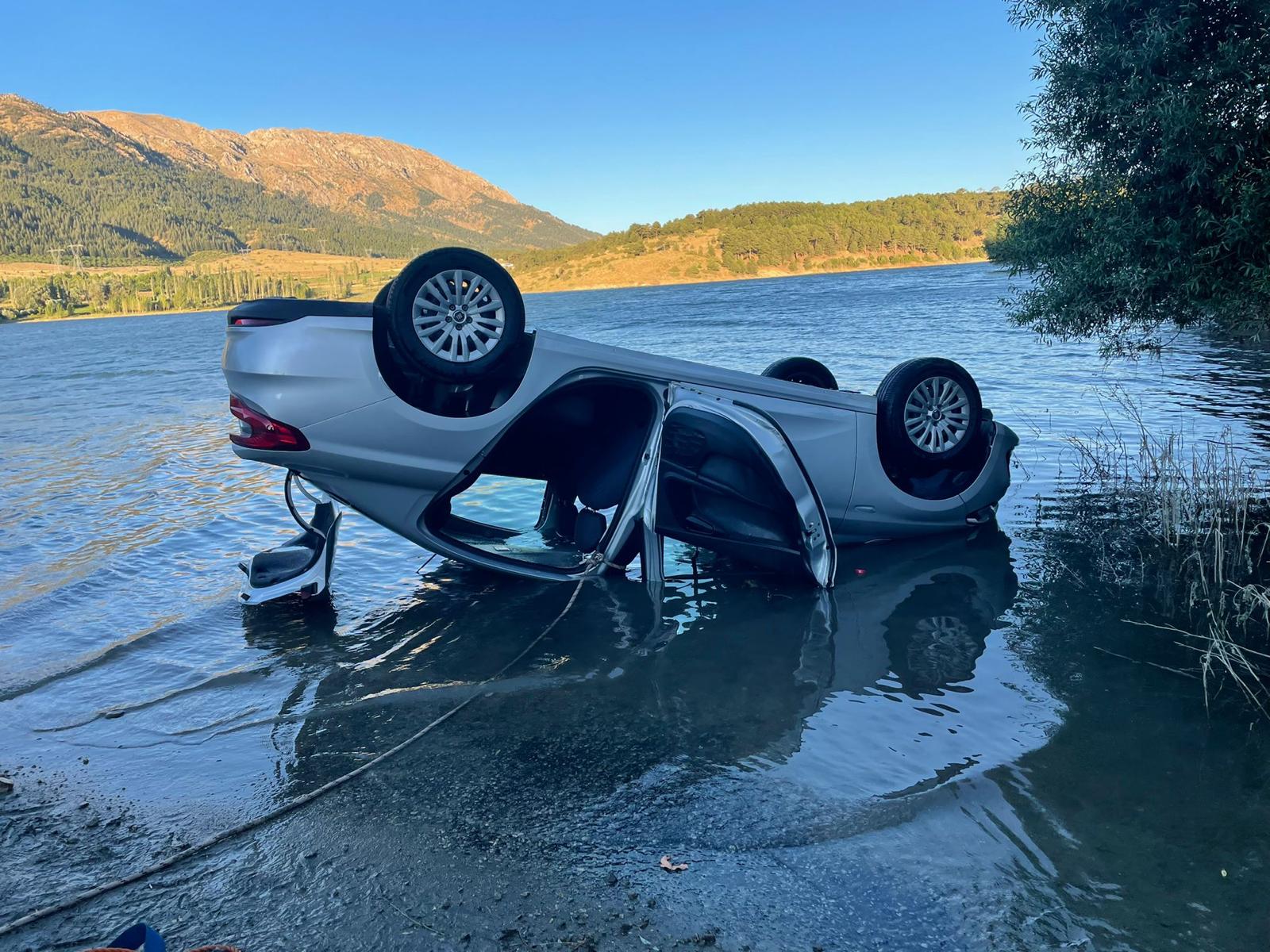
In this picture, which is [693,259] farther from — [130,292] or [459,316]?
[459,316]

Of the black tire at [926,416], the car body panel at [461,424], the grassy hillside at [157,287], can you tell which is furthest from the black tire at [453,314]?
the grassy hillside at [157,287]

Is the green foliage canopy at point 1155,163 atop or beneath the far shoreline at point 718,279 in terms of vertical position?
beneath

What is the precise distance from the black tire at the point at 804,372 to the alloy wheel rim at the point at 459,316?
3822mm

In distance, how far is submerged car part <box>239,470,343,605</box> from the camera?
659cm

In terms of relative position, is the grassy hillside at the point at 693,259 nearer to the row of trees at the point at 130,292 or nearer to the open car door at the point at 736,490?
the row of trees at the point at 130,292

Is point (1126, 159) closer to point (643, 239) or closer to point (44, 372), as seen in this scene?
point (44, 372)

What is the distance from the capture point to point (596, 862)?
11.8 ft

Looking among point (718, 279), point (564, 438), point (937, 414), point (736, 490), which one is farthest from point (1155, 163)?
point (718, 279)

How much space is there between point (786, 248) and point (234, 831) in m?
170

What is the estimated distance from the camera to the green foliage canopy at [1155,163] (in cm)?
745

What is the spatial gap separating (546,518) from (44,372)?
36.6 m

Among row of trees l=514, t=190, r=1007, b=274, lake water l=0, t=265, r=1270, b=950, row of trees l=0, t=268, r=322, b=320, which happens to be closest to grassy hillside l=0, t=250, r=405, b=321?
row of trees l=0, t=268, r=322, b=320

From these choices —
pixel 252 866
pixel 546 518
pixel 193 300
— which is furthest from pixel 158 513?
pixel 193 300

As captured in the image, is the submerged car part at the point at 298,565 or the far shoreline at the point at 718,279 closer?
the submerged car part at the point at 298,565
